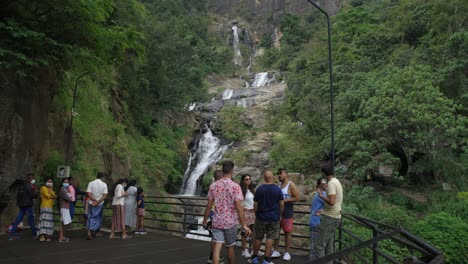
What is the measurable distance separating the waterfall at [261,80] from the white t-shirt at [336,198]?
49.3 meters

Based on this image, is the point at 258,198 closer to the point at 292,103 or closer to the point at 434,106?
the point at 434,106

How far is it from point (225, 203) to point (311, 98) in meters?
23.8

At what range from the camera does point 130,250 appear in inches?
317

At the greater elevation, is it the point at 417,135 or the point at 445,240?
the point at 417,135

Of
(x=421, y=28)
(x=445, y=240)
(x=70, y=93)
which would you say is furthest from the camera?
(x=421, y=28)

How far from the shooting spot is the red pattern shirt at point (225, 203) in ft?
17.2

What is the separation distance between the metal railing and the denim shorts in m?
1.62

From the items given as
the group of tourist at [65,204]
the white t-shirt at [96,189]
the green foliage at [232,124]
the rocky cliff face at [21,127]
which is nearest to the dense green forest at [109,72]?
the rocky cliff face at [21,127]

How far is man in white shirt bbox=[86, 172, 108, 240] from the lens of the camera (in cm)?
880

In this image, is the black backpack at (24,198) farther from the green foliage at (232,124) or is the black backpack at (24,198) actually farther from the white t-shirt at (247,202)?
the green foliage at (232,124)

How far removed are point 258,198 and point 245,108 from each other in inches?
1330

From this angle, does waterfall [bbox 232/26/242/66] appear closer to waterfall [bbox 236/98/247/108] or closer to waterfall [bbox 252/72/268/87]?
waterfall [bbox 252/72/268/87]

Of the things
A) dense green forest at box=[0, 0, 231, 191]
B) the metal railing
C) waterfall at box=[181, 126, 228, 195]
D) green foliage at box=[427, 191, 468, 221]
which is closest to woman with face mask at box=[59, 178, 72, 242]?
the metal railing

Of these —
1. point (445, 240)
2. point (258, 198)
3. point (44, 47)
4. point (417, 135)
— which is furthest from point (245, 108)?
point (258, 198)
